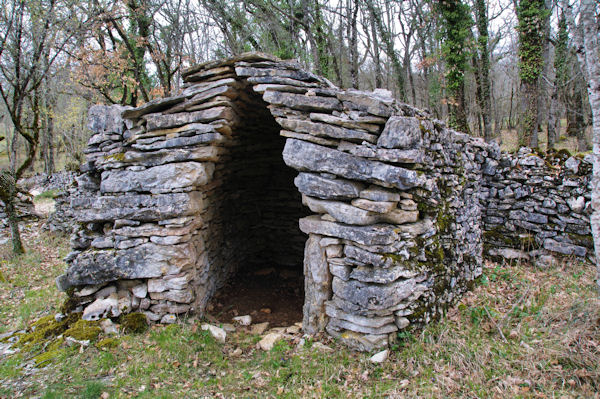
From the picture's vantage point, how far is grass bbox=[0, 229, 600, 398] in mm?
3096

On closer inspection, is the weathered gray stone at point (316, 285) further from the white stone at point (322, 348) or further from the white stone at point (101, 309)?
the white stone at point (101, 309)

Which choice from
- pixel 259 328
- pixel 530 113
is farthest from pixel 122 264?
pixel 530 113

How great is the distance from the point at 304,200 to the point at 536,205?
4798 millimetres

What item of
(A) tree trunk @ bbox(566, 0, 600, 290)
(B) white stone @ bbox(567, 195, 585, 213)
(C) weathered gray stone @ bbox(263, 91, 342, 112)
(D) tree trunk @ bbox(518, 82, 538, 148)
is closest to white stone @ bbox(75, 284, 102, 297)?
(C) weathered gray stone @ bbox(263, 91, 342, 112)

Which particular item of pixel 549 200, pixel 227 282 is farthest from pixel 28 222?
pixel 549 200

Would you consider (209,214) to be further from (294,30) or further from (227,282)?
(294,30)

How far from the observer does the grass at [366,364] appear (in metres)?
3.10

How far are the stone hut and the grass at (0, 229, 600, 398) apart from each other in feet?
1.09

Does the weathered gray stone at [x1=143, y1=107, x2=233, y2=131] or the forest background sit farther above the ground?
the forest background

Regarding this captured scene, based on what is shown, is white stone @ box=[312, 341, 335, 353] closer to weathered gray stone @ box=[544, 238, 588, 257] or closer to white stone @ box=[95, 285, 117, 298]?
white stone @ box=[95, 285, 117, 298]

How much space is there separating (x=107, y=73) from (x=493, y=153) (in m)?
11.3

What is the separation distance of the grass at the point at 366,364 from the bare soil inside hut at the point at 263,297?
84 centimetres

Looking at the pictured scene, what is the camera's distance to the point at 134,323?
4207 mm

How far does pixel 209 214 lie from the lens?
16.9ft
